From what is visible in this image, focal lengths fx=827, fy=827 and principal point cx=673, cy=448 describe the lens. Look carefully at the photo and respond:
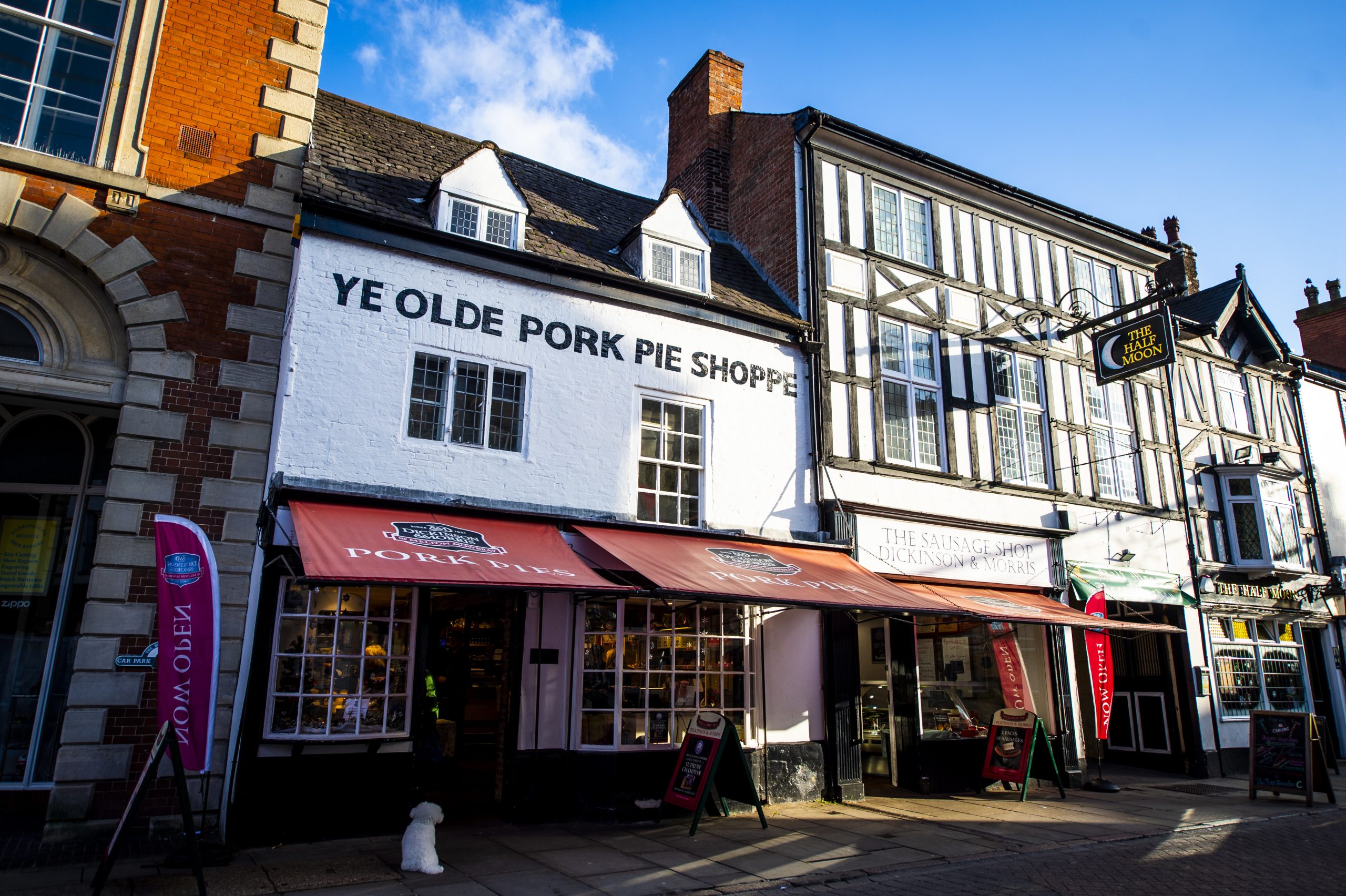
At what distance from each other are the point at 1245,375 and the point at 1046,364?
7301 mm

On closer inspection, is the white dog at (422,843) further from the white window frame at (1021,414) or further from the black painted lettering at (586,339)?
the white window frame at (1021,414)

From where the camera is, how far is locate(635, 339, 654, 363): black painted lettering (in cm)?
1112

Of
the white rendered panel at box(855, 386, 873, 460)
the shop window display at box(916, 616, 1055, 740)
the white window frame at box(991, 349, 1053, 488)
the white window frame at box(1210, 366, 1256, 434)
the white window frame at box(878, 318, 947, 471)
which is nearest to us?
the shop window display at box(916, 616, 1055, 740)

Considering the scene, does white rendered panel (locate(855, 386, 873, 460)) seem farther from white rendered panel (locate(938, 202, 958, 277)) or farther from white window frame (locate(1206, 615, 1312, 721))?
white window frame (locate(1206, 615, 1312, 721))

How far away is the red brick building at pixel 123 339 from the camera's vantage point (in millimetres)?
8031

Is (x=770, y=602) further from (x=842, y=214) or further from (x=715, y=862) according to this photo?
(x=842, y=214)

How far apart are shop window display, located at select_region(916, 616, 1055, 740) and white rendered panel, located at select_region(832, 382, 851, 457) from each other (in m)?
2.86

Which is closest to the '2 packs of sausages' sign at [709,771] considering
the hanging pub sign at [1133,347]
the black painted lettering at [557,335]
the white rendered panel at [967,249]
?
the black painted lettering at [557,335]

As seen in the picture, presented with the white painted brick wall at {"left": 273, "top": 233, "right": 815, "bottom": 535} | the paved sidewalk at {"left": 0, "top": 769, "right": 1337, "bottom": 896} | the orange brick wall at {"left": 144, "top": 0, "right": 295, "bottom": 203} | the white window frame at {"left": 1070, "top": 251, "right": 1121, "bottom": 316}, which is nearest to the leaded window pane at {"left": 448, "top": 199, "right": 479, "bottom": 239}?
the white painted brick wall at {"left": 273, "top": 233, "right": 815, "bottom": 535}

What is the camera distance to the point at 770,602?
27.7ft

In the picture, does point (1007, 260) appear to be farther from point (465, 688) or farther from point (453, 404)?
point (465, 688)

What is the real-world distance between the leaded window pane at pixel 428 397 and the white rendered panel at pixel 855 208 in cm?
747

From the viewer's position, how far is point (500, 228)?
10.8 meters

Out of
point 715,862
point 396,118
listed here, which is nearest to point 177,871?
point 715,862
